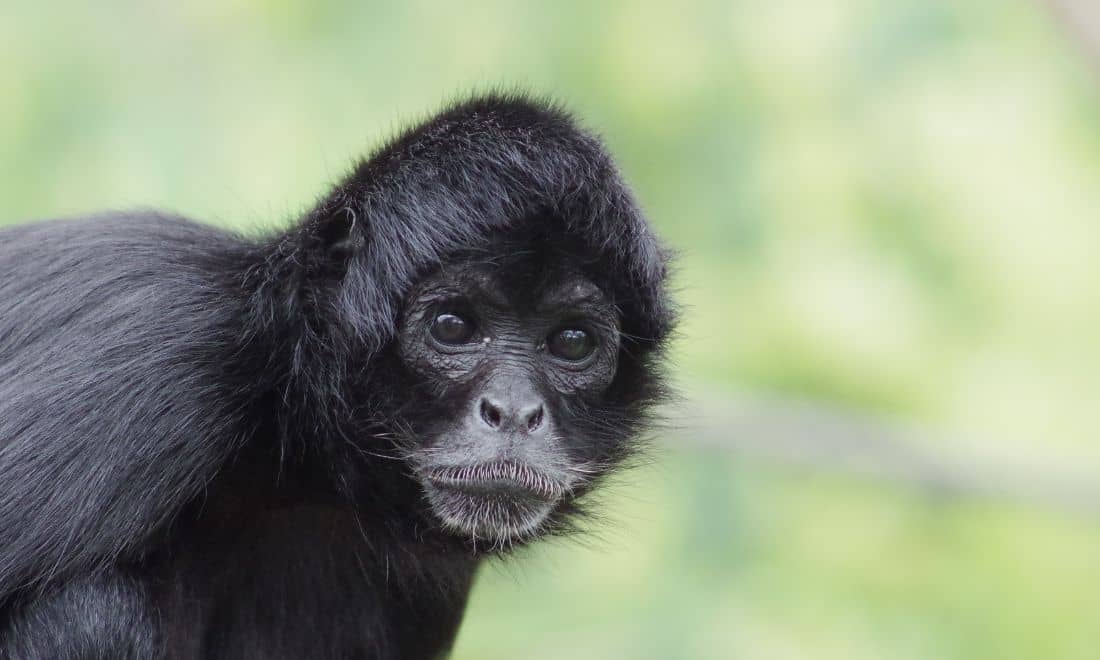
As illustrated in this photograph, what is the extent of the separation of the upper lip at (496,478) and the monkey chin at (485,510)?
3 centimetres

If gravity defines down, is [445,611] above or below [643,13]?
below

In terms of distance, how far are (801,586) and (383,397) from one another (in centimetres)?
771

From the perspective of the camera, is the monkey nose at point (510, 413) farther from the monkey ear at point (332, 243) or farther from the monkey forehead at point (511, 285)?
the monkey ear at point (332, 243)

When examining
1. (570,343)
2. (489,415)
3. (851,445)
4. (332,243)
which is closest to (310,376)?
(332,243)

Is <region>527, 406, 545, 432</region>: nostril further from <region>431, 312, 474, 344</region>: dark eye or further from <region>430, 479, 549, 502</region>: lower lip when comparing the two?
<region>431, 312, 474, 344</region>: dark eye

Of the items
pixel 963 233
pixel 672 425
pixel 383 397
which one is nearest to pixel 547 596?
pixel 963 233

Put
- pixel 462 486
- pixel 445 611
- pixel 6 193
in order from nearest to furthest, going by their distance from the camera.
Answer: pixel 462 486, pixel 445 611, pixel 6 193

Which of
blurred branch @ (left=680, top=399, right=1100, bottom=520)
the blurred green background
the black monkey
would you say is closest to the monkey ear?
the black monkey

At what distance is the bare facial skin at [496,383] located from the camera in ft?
17.4

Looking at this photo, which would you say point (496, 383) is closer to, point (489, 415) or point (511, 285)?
point (489, 415)

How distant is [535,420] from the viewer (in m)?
5.34

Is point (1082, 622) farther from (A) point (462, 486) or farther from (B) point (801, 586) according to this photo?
(A) point (462, 486)

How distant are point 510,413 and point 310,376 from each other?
94 centimetres

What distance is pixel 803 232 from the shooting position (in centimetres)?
1227
